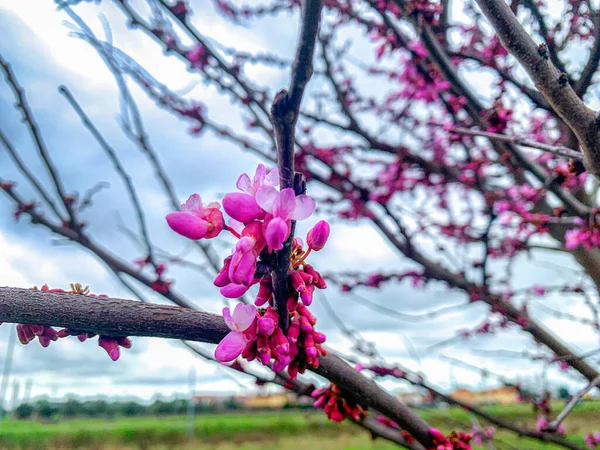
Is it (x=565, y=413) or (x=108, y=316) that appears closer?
(x=108, y=316)

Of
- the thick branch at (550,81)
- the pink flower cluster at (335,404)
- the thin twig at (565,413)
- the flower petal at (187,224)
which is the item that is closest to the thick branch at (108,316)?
the flower petal at (187,224)

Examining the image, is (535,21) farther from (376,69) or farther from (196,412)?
(196,412)

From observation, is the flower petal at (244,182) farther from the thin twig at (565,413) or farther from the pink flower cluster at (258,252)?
the thin twig at (565,413)

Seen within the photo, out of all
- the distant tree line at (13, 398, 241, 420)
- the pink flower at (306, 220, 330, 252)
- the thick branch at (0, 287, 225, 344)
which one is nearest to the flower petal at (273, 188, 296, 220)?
the pink flower at (306, 220, 330, 252)

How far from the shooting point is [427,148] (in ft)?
13.1

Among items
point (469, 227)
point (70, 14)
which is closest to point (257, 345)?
point (70, 14)

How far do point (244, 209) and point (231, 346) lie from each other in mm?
197

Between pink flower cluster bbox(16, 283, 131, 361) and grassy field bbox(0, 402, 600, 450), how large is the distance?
13.9 metres

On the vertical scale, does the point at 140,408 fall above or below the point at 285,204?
below

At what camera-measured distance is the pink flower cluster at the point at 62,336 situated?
2.11ft

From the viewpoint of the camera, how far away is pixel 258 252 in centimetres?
58

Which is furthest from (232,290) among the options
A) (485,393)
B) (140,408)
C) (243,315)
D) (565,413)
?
(140,408)

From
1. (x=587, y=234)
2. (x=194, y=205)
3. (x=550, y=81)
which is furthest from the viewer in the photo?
(x=587, y=234)

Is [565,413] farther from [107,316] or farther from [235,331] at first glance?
[107,316]
